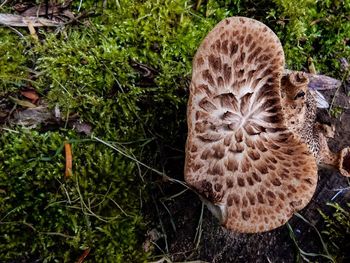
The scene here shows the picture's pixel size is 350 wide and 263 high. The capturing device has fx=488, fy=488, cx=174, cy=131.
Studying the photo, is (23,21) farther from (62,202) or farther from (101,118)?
(62,202)

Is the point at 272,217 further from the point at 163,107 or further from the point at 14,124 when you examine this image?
the point at 14,124

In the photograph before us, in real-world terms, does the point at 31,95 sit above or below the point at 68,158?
above

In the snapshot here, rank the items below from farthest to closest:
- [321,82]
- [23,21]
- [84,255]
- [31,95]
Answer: [321,82], [23,21], [31,95], [84,255]

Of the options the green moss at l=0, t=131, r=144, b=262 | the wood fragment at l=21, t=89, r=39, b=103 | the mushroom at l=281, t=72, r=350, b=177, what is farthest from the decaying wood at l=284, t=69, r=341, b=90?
the wood fragment at l=21, t=89, r=39, b=103

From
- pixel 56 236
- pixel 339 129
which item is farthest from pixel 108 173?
pixel 339 129

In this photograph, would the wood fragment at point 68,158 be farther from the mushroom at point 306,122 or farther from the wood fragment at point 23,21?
the mushroom at point 306,122

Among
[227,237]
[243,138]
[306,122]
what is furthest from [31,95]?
[306,122]
